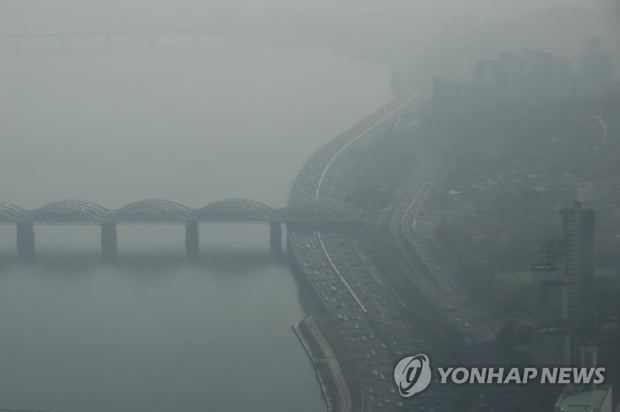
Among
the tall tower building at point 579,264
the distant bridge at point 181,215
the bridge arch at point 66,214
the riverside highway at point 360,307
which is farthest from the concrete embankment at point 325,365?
the bridge arch at point 66,214

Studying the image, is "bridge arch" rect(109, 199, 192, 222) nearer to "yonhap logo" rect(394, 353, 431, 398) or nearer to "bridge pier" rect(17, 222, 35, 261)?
"bridge pier" rect(17, 222, 35, 261)

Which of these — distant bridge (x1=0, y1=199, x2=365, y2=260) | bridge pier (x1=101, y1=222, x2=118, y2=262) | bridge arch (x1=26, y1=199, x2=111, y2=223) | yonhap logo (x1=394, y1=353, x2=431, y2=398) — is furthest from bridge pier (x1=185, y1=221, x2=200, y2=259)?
yonhap logo (x1=394, y1=353, x2=431, y2=398)

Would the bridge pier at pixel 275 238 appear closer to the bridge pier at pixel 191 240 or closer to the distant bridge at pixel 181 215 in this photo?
the distant bridge at pixel 181 215

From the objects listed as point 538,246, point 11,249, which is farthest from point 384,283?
point 11,249

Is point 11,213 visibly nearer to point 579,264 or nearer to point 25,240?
point 25,240

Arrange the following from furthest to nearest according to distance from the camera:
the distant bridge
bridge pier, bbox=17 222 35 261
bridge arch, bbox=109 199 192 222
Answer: bridge arch, bbox=109 199 192 222 < the distant bridge < bridge pier, bbox=17 222 35 261

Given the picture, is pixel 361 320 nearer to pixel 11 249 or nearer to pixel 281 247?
Answer: pixel 281 247
